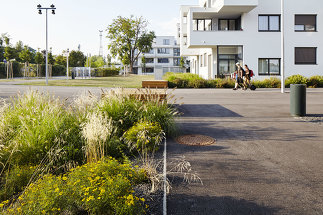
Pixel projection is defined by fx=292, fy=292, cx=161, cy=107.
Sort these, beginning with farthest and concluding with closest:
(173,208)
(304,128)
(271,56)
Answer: (271,56) < (304,128) < (173,208)

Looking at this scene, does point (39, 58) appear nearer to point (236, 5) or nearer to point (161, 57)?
point (161, 57)

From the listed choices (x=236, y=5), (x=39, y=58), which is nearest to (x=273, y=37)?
(x=236, y=5)

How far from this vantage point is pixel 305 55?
91.0 ft

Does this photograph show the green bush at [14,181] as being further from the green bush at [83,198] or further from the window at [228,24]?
the window at [228,24]

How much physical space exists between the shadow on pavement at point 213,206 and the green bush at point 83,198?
0.57 meters

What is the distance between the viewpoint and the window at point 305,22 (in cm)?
2784

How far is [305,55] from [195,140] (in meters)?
25.5

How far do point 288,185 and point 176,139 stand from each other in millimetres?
2934

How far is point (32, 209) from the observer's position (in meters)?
2.71

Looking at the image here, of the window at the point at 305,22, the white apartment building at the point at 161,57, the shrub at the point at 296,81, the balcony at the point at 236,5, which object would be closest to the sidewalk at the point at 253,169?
the shrub at the point at 296,81

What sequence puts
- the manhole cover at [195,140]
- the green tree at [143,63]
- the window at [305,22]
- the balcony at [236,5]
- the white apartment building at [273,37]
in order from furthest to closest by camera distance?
1. the green tree at [143,63]
2. the window at [305,22]
3. the white apartment building at [273,37]
4. the balcony at [236,5]
5. the manhole cover at [195,140]

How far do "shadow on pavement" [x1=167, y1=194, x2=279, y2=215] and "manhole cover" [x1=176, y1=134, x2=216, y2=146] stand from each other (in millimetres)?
2578

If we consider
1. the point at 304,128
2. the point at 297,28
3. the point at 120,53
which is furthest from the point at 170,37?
the point at 304,128

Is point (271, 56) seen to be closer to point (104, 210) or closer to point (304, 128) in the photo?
Answer: point (304, 128)
